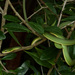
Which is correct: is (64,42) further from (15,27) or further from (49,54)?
(15,27)

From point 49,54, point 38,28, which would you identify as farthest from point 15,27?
point 49,54

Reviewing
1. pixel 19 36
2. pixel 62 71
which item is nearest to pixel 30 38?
pixel 19 36

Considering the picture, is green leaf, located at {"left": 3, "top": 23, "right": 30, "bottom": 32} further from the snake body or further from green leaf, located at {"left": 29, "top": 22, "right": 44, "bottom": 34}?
the snake body

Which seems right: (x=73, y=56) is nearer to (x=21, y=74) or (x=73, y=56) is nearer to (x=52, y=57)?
(x=52, y=57)

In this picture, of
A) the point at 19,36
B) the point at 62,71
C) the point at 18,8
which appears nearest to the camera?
the point at 62,71

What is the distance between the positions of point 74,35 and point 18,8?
1.73m

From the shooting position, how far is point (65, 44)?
1.55 metres

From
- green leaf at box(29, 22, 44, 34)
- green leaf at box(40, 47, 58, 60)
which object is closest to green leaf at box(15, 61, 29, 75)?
green leaf at box(40, 47, 58, 60)

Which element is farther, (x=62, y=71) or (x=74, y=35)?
(x=74, y=35)

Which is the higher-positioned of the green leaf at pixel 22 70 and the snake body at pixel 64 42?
the snake body at pixel 64 42

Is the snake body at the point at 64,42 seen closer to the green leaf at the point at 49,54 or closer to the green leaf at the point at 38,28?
the green leaf at the point at 49,54

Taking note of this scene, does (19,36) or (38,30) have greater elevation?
(38,30)

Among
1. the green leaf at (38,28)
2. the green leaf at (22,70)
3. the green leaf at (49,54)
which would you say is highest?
the green leaf at (38,28)

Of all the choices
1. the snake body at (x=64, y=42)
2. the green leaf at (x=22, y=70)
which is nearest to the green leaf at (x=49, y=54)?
the snake body at (x=64, y=42)
